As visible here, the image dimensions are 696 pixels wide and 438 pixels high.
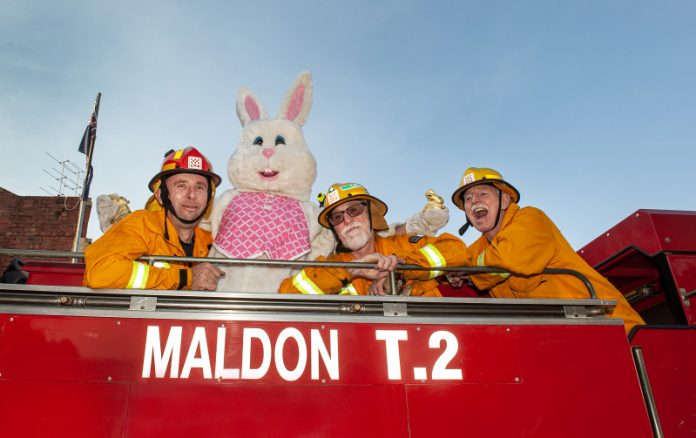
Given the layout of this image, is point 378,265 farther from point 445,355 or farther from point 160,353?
point 160,353

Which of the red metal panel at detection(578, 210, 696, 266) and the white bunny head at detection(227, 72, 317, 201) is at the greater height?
the white bunny head at detection(227, 72, 317, 201)

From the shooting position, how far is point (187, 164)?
11.4ft

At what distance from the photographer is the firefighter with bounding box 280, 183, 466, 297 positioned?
10.6ft

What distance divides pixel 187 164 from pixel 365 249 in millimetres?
1358

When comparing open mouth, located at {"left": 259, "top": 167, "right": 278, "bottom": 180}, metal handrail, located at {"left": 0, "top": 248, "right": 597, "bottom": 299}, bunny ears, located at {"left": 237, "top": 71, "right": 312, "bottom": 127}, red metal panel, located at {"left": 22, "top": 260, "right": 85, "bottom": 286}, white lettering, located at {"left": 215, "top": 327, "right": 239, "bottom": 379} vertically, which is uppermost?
bunny ears, located at {"left": 237, "top": 71, "right": 312, "bottom": 127}

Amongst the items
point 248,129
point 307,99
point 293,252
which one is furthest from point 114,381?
point 307,99

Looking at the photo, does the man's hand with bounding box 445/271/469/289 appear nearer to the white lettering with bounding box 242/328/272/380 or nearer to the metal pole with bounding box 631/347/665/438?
the metal pole with bounding box 631/347/665/438

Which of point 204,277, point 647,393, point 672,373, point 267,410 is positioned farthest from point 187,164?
point 672,373

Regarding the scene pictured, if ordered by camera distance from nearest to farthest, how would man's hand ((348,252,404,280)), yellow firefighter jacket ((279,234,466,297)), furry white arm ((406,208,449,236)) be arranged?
1. man's hand ((348,252,404,280))
2. yellow firefighter jacket ((279,234,466,297))
3. furry white arm ((406,208,449,236))

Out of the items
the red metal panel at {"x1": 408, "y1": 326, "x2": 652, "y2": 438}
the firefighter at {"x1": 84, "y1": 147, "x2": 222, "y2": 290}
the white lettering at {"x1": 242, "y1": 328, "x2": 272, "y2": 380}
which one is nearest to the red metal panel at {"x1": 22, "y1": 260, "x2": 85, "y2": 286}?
the firefighter at {"x1": 84, "y1": 147, "x2": 222, "y2": 290}

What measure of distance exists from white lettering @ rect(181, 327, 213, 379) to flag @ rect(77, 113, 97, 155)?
10628 millimetres

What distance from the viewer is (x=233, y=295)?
2.45 metres

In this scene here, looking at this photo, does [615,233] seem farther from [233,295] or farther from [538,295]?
[233,295]

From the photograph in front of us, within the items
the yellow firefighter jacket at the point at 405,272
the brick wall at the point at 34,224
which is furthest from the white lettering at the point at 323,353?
the brick wall at the point at 34,224
